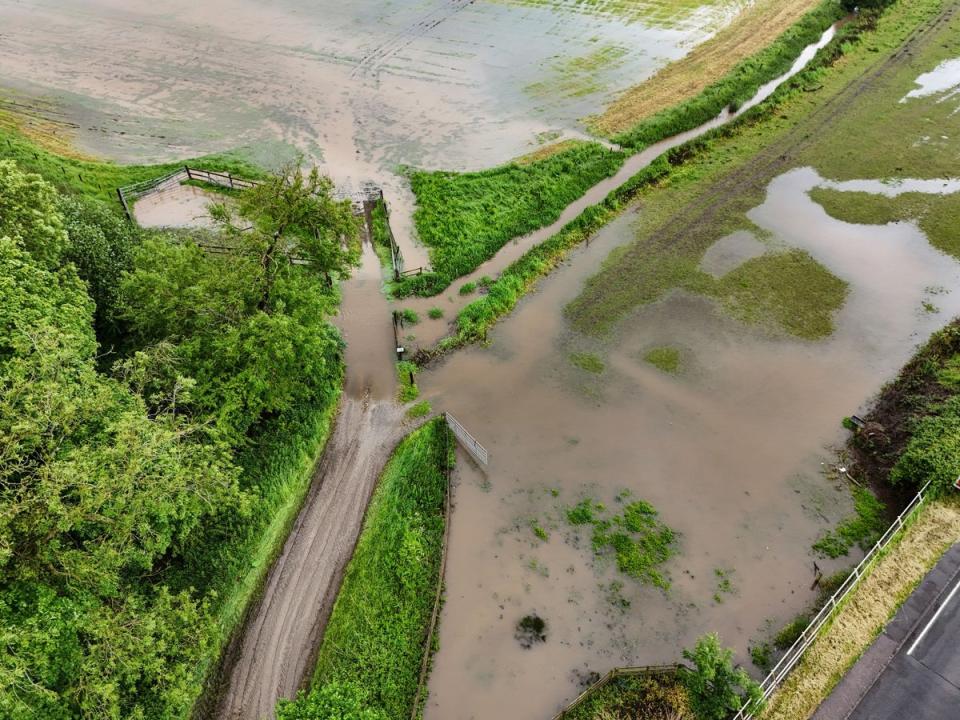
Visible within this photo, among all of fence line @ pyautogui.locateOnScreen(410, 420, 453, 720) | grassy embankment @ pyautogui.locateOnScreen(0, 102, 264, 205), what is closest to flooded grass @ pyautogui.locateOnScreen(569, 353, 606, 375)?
fence line @ pyautogui.locateOnScreen(410, 420, 453, 720)

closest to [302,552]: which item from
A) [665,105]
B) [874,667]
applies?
[874,667]

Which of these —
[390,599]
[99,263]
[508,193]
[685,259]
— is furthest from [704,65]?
[390,599]

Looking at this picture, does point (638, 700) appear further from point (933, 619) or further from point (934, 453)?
point (934, 453)

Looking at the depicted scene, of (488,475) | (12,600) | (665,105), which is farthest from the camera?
(665,105)

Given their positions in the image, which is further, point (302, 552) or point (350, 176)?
point (350, 176)

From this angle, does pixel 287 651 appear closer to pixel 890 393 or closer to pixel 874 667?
pixel 874 667
